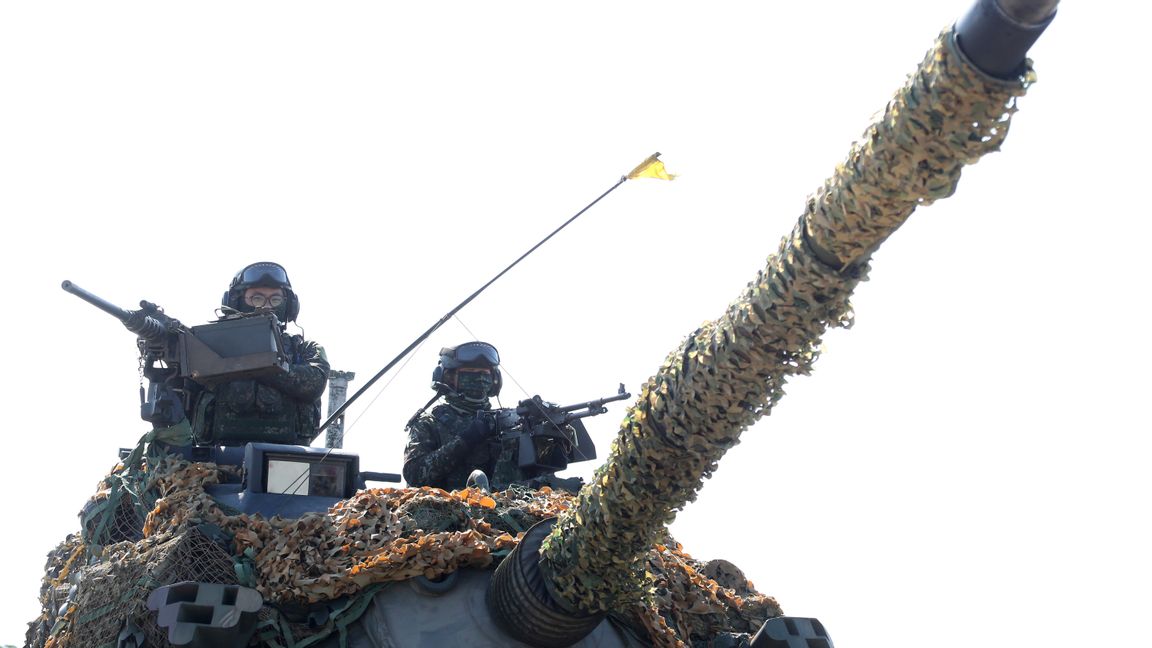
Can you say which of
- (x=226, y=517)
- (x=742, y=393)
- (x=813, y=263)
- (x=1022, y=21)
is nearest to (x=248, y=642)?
(x=226, y=517)

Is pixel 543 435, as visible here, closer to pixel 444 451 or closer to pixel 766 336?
pixel 444 451

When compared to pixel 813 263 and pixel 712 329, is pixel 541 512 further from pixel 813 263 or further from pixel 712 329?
pixel 813 263

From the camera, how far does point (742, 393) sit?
23.0ft

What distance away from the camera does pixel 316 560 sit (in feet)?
29.4

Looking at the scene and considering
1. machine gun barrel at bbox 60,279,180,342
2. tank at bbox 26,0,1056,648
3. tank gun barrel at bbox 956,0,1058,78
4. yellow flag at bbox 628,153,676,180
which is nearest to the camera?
tank gun barrel at bbox 956,0,1058,78

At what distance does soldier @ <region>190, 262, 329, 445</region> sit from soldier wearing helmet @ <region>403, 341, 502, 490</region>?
1010 mm

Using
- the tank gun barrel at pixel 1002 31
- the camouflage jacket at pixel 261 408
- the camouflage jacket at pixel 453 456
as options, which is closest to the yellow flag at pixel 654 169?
the camouflage jacket at pixel 453 456

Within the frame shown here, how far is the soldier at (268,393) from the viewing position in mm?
11961

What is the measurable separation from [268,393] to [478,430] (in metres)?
1.90

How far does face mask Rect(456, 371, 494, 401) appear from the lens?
13.2 meters

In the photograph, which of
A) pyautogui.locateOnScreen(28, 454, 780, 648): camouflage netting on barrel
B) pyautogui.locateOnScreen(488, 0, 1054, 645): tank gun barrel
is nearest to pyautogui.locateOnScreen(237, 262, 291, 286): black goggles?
pyautogui.locateOnScreen(28, 454, 780, 648): camouflage netting on barrel

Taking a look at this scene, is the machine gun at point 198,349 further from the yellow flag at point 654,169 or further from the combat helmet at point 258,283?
the yellow flag at point 654,169

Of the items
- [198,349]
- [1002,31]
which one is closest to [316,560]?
[198,349]

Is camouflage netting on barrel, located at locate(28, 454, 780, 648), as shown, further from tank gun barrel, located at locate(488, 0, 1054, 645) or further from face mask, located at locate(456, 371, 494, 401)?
face mask, located at locate(456, 371, 494, 401)
